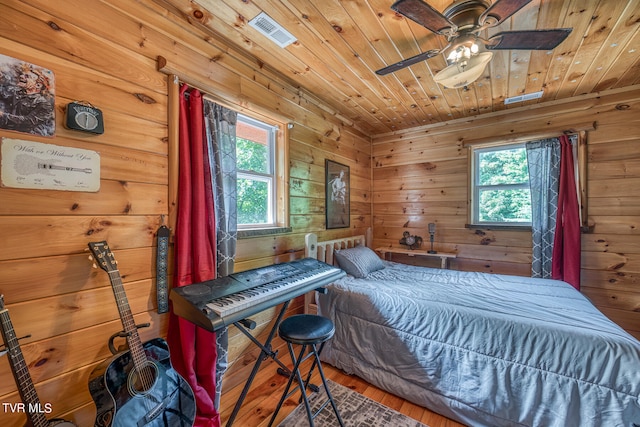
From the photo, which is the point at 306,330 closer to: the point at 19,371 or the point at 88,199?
the point at 19,371

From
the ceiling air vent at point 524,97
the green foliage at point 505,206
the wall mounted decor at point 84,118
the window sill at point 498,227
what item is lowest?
the window sill at point 498,227

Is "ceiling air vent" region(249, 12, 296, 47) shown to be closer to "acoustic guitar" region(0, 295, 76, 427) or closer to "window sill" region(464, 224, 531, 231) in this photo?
"acoustic guitar" region(0, 295, 76, 427)

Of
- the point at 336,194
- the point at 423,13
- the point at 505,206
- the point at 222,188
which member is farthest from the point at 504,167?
the point at 222,188

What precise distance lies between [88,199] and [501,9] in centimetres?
219

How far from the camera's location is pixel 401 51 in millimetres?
1931

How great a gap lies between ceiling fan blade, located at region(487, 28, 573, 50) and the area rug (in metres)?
2.36

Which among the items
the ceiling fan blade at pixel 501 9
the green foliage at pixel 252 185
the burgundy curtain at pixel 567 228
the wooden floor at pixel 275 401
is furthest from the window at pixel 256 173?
the burgundy curtain at pixel 567 228

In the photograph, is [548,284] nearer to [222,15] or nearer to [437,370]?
[437,370]

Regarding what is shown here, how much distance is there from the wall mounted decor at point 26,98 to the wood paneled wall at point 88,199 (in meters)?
0.03

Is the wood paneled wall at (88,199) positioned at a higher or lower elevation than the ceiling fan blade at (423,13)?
lower

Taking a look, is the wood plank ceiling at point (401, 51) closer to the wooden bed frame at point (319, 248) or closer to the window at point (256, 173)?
the window at point (256, 173)

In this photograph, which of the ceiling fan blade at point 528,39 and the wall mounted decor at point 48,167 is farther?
the ceiling fan blade at point 528,39

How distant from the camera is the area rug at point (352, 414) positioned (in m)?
1.65

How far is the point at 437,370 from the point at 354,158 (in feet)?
8.46
